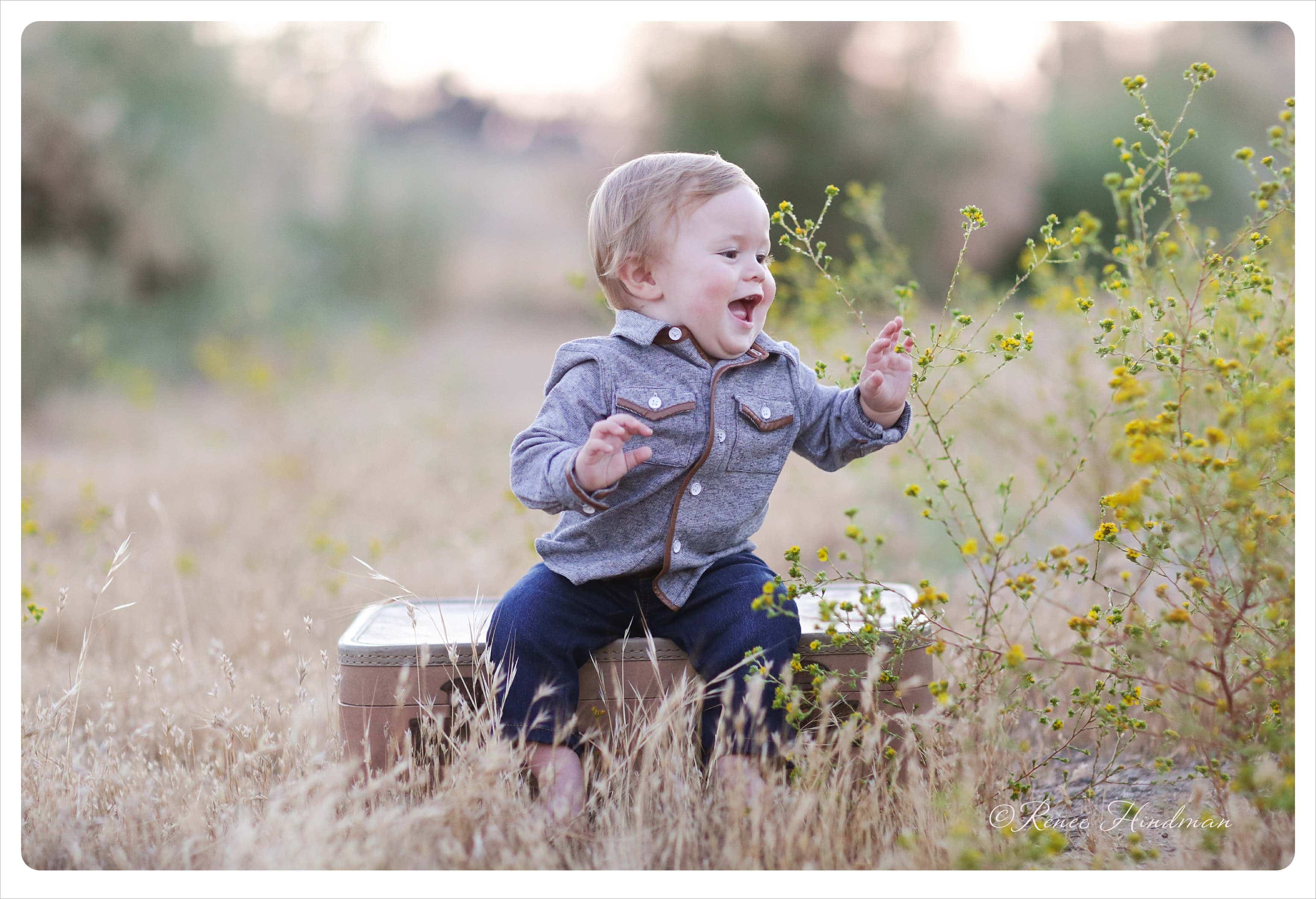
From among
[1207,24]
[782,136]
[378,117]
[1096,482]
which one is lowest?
[1096,482]

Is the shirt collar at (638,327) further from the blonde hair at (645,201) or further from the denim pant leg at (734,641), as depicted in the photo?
the denim pant leg at (734,641)

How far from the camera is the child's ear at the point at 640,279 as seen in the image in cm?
206

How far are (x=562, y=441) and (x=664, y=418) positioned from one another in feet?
0.67

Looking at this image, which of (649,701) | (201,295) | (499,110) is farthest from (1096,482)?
(499,110)

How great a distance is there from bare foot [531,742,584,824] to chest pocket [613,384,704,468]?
0.57 meters

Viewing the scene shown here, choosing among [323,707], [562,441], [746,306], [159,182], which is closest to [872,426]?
[746,306]

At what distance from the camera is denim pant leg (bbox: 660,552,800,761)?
6.37 ft

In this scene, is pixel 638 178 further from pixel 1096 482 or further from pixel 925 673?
pixel 1096 482

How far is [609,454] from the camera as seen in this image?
5.84 feet

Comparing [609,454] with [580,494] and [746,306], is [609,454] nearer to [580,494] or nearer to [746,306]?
[580,494]

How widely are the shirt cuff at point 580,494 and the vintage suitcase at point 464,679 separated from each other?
33 cm

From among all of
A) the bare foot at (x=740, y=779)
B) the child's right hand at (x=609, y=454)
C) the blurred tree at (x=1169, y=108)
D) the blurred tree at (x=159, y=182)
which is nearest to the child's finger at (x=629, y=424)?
the child's right hand at (x=609, y=454)

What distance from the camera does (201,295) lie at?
25.8ft

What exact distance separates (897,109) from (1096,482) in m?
7.80
